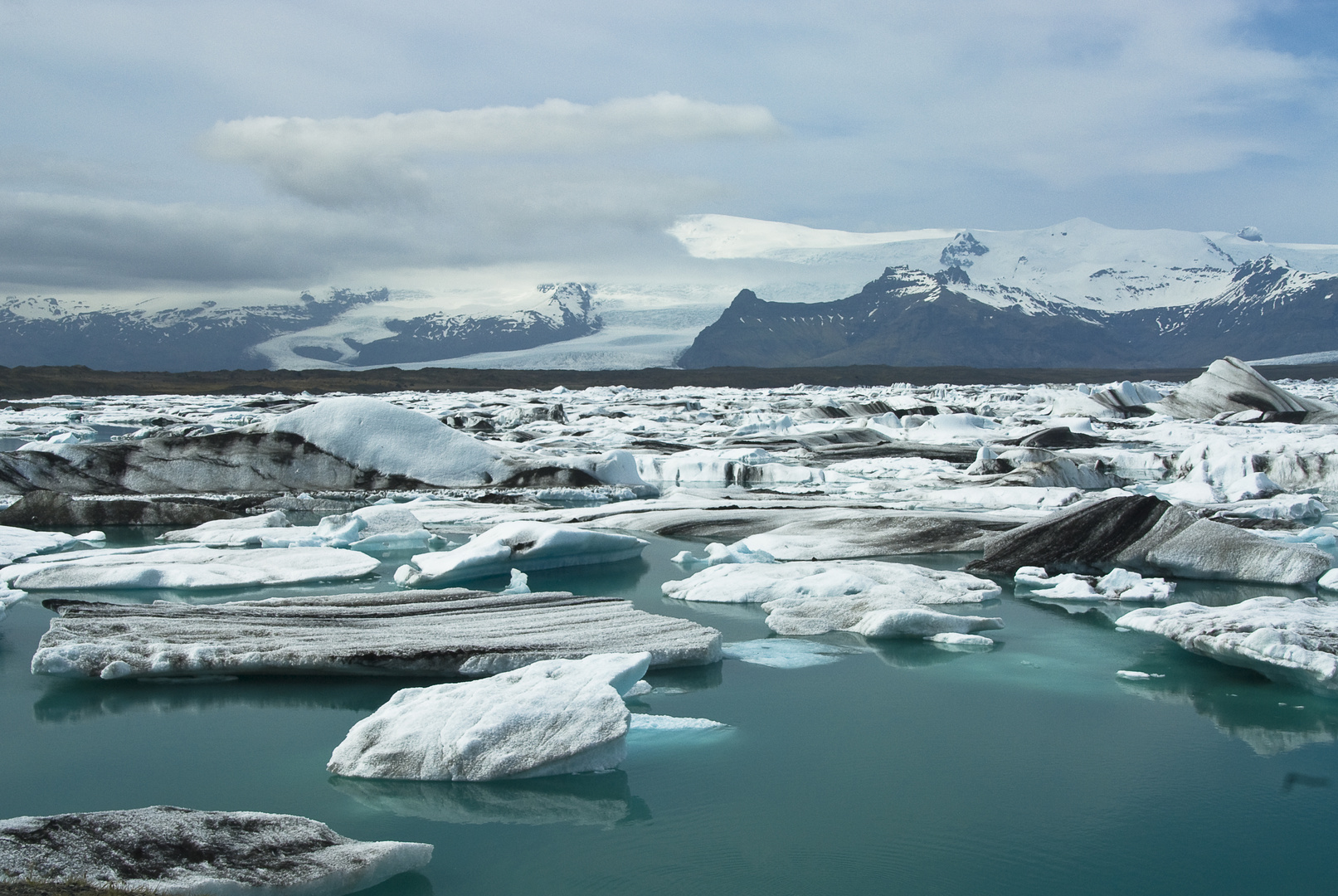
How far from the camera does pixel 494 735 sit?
3889 millimetres

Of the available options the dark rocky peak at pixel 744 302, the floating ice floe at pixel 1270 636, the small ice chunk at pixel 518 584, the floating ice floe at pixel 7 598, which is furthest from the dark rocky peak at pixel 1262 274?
the floating ice floe at pixel 7 598

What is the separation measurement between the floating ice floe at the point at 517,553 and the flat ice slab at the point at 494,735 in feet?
11.1

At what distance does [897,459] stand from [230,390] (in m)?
48.0

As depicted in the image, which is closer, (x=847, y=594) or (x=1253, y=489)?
(x=847, y=594)

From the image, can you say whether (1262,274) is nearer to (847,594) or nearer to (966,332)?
(966,332)

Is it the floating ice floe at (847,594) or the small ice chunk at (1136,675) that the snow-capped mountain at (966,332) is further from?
the small ice chunk at (1136,675)

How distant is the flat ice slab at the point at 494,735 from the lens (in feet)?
12.6

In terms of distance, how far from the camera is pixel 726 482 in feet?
54.0

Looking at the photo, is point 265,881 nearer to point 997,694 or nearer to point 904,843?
point 904,843

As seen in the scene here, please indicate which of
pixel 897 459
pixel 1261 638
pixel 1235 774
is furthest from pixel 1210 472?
pixel 1235 774

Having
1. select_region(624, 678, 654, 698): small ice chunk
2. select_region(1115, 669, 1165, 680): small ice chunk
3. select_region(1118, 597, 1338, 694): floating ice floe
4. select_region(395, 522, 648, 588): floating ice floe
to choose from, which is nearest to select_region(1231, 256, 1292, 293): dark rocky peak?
select_region(395, 522, 648, 588): floating ice floe

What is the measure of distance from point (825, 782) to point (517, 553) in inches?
180

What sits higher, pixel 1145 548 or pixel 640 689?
pixel 1145 548

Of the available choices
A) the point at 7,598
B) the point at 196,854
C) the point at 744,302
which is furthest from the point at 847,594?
the point at 744,302
